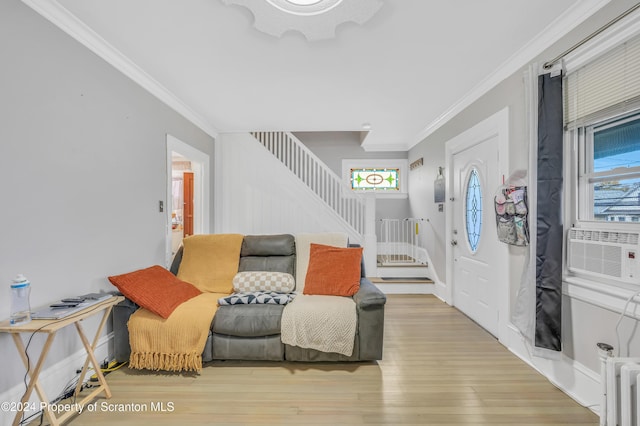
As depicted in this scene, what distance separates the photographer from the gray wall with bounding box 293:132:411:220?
5816 mm

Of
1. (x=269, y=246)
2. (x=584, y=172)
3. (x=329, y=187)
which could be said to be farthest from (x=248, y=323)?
(x=329, y=187)

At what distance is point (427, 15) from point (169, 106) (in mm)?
2782

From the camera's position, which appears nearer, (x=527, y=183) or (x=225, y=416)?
(x=225, y=416)

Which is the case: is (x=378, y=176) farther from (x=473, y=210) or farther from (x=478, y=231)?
(x=478, y=231)

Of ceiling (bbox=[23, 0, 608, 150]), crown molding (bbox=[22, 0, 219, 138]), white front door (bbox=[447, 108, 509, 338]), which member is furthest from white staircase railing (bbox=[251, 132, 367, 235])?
crown molding (bbox=[22, 0, 219, 138])

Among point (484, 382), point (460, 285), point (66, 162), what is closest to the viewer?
point (66, 162)

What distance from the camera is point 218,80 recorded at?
283cm

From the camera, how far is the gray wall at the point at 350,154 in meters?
5.82

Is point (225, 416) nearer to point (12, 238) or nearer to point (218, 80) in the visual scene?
point (12, 238)

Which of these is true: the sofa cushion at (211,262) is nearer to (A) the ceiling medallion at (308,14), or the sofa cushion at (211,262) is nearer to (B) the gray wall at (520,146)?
(A) the ceiling medallion at (308,14)

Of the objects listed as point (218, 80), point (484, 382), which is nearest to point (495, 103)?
point (484, 382)

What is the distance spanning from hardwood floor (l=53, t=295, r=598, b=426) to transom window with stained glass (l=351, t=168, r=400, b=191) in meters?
3.70

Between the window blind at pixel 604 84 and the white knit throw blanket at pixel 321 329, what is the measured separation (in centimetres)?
215

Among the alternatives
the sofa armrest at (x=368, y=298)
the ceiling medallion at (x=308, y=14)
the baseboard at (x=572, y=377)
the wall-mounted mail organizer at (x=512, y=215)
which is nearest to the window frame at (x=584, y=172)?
the wall-mounted mail organizer at (x=512, y=215)
